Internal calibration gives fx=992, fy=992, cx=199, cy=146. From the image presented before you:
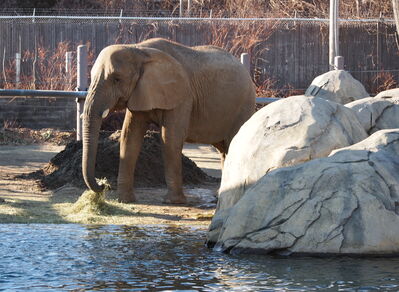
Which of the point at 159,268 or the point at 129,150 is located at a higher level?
the point at 129,150

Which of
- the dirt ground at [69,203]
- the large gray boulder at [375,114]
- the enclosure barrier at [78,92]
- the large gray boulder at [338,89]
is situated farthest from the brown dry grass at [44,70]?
the large gray boulder at [375,114]

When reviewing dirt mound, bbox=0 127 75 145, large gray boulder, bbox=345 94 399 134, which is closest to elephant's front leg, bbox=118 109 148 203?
large gray boulder, bbox=345 94 399 134

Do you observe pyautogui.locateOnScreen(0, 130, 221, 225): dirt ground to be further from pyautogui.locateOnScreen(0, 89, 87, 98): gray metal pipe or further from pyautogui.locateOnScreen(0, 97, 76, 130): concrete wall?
pyautogui.locateOnScreen(0, 97, 76, 130): concrete wall

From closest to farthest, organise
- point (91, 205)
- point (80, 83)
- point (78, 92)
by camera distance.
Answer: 1. point (91, 205)
2. point (78, 92)
3. point (80, 83)

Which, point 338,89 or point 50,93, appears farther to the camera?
point 50,93

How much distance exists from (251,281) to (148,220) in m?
3.97

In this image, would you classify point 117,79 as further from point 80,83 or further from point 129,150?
point 80,83

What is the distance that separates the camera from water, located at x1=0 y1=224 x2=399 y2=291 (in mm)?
7543

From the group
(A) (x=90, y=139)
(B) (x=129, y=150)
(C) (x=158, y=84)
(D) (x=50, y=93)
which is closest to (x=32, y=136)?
(D) (x=50, y=93)

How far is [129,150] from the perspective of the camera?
12938 mm

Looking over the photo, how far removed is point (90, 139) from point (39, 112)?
7.55m

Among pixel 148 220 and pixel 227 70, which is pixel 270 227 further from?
pixel 227 70

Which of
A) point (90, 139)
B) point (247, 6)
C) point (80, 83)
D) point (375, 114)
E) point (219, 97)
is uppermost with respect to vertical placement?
point (247, 6)

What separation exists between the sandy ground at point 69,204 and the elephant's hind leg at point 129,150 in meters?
0.18
